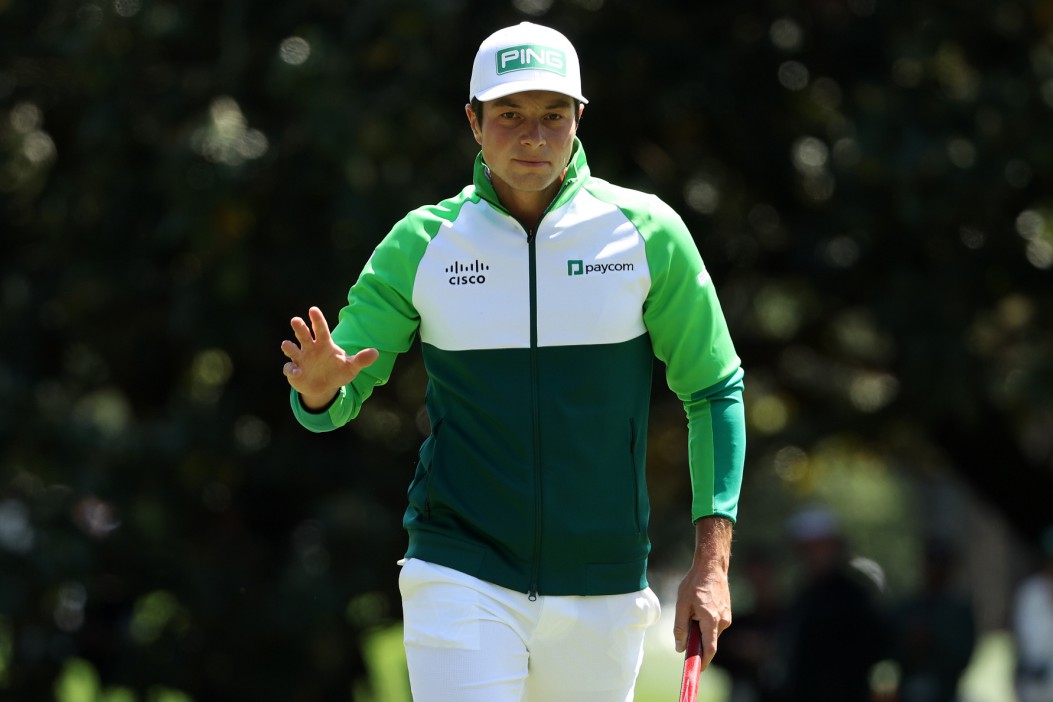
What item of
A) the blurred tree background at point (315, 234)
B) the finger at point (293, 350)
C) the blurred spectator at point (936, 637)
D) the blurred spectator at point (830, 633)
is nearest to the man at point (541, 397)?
the finger at point (293, 350)

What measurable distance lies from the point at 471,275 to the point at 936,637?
816 cm

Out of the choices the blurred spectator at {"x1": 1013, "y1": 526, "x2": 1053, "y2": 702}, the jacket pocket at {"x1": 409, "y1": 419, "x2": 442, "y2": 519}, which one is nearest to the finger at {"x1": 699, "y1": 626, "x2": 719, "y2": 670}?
the jacket pocket at {"x1": 409, "y1": 419, "x2": 442, "y2": 519}

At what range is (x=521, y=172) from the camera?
14.1ft

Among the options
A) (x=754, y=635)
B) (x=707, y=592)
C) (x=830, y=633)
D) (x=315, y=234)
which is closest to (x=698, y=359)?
(x=707, y=592)

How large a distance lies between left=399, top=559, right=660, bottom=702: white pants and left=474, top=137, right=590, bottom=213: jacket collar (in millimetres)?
981

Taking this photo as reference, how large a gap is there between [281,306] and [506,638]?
21.3 feet

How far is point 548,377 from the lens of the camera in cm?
430

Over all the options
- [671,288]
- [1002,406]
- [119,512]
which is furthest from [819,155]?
[671,288]

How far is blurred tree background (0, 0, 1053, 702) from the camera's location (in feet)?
32.2

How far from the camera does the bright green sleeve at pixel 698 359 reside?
434 centimetres

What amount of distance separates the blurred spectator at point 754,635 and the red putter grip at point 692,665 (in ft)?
26.8

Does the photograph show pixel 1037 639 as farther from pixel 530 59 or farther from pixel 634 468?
pixel 530 59

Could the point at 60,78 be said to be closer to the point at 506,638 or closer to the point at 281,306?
the point at 281,306

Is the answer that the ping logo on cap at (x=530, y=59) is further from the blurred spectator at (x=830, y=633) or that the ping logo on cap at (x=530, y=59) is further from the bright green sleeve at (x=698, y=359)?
the blurred spectator at (x=830, y=633)
